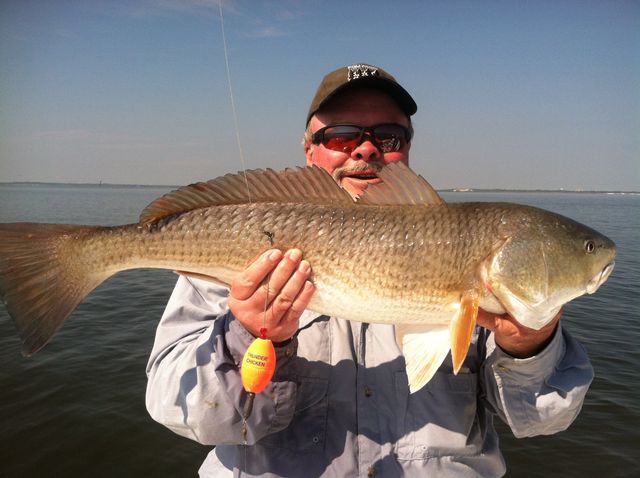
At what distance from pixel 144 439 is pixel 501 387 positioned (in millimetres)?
5851

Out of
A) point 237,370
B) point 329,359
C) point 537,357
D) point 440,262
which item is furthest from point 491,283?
point 237,370

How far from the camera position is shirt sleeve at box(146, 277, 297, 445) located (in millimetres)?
2770

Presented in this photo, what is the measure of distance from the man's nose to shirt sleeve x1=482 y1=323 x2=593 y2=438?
1.95m

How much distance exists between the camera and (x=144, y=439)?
691 cm

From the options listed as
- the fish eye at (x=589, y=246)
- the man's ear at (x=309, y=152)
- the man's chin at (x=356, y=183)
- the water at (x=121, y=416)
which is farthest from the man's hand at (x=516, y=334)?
the water at (x=121, y=416)

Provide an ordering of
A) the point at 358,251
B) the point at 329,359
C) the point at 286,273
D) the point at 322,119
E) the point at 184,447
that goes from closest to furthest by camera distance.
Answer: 1. the point at 286,273
2. the point at 358,251
3. the point at 329,359
4. the point at 322,119
5. the point at 184,447

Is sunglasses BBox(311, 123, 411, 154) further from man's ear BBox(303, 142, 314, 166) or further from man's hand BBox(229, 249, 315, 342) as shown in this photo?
man's hand BBox(229, 249, 315, 342)

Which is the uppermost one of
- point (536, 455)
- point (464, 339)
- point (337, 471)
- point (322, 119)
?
point (322, 119)

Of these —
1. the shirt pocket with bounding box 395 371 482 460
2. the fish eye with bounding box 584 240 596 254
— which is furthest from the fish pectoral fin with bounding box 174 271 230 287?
the fish eye with bounding box 584 240 596 254

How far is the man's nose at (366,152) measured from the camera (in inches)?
161

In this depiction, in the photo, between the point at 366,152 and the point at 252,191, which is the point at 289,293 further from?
the point at 366,152

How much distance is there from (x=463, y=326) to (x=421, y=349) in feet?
1.06

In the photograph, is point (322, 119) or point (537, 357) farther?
point (322, 119)

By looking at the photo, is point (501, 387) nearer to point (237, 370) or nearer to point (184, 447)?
point (237, 370)
